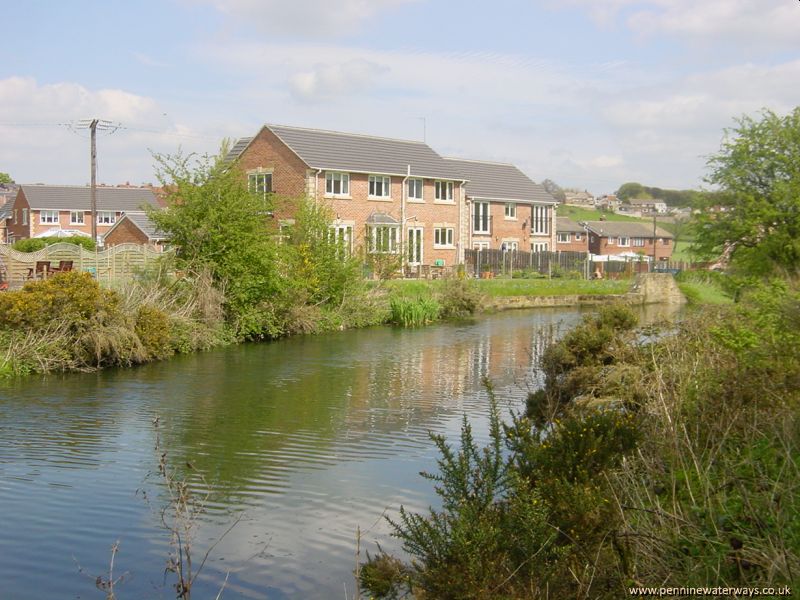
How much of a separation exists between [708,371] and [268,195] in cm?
2165

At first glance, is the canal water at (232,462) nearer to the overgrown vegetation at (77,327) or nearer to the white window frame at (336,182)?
the overgrown vegetation at (77,327)

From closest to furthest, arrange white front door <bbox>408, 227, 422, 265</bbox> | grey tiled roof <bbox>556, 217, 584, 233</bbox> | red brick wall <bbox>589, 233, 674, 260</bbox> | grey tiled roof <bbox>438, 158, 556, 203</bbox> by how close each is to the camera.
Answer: white front door <bbox>408, 227, 422, 265</bbox> < grey tiled roof <bbox>438, 158, 556, 203</bbox> < grey tiled roof <bbox>556, 217, 584, 233</bbox> < red brick wall <bbox>589, 233, 674, 260</bbox>

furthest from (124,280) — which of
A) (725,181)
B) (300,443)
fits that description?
(725,181)

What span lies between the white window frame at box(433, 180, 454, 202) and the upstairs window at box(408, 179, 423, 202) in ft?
3.85

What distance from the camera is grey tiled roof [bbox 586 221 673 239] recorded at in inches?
4053

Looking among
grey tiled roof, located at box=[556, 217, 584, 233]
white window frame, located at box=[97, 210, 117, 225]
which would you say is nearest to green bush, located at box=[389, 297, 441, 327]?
white window frame, located at box=[97, 210, 117, 225]

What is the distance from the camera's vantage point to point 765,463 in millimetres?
7070

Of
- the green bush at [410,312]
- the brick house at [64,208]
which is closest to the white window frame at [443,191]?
the green bush at [410,312]

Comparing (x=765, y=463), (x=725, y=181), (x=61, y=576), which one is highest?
(x=725, y=181)

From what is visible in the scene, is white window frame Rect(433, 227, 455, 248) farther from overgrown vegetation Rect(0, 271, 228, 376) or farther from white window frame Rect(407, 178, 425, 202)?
overgrown vegetation Rect(0, 271, 228, 376)

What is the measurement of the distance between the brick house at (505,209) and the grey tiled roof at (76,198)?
35151 millimetres

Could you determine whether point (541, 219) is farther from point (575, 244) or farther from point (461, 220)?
point (575, 244)

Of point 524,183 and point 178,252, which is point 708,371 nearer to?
point 178,252

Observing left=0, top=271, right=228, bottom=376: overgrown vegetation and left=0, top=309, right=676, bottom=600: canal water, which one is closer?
left=0, top=309, right=676, bottom=600: canal water
